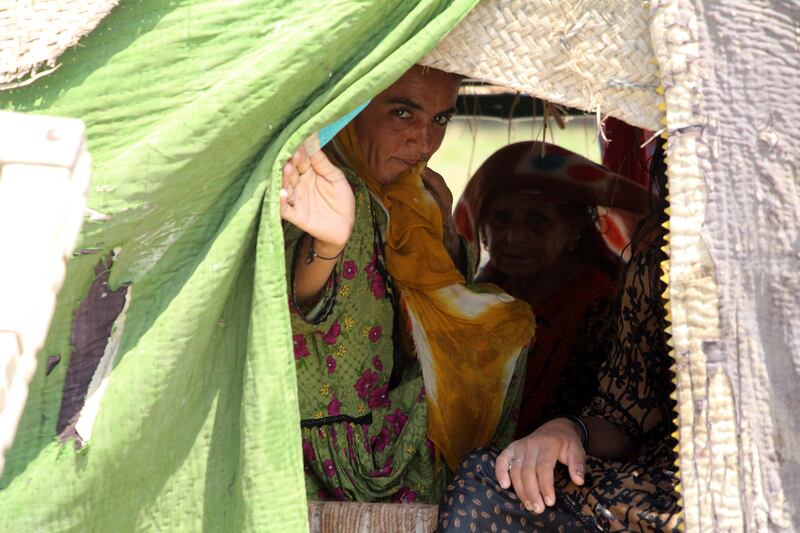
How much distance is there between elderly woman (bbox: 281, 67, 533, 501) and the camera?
224 cm

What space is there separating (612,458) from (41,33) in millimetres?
1347

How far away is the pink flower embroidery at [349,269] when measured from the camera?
2.20 metres

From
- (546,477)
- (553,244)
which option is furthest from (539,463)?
(553,244)

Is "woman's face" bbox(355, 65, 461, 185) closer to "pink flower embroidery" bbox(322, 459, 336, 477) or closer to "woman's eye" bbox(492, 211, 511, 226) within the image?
"pink flower embroidery" bbox(322, 459, 336, 477)

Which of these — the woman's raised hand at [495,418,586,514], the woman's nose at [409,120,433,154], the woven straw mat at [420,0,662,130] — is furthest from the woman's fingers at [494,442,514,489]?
the woman's nose at [409,120,433,154]

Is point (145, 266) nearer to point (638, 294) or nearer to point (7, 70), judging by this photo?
point (7, 70)

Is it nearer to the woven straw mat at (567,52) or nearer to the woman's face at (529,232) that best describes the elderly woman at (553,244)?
the woman's face at (529,232)

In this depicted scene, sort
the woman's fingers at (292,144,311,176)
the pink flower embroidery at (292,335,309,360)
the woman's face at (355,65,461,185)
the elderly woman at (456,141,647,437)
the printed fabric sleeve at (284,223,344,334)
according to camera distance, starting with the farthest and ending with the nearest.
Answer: the elderly woman at (456,141,647,437) < the woman's face at (355,65,461,185) < the pink flower embroidery at (292,335,309,360) < the printed fabric sleeve at (284,223,344,334) < the woman's fingers at (292,144,311,176)

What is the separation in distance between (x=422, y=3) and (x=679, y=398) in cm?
75

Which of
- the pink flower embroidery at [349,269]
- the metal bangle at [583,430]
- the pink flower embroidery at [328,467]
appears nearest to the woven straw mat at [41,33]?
the pink flower embroidery at [349,269]

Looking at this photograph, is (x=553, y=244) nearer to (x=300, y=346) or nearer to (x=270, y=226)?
(x=300, y=346)

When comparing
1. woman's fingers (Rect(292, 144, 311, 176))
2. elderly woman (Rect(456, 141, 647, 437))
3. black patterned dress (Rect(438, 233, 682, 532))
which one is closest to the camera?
woman's fingers (Rect(292, 144, 311, 176))

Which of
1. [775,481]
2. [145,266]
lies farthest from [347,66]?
[775,481]

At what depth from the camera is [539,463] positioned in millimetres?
1962
